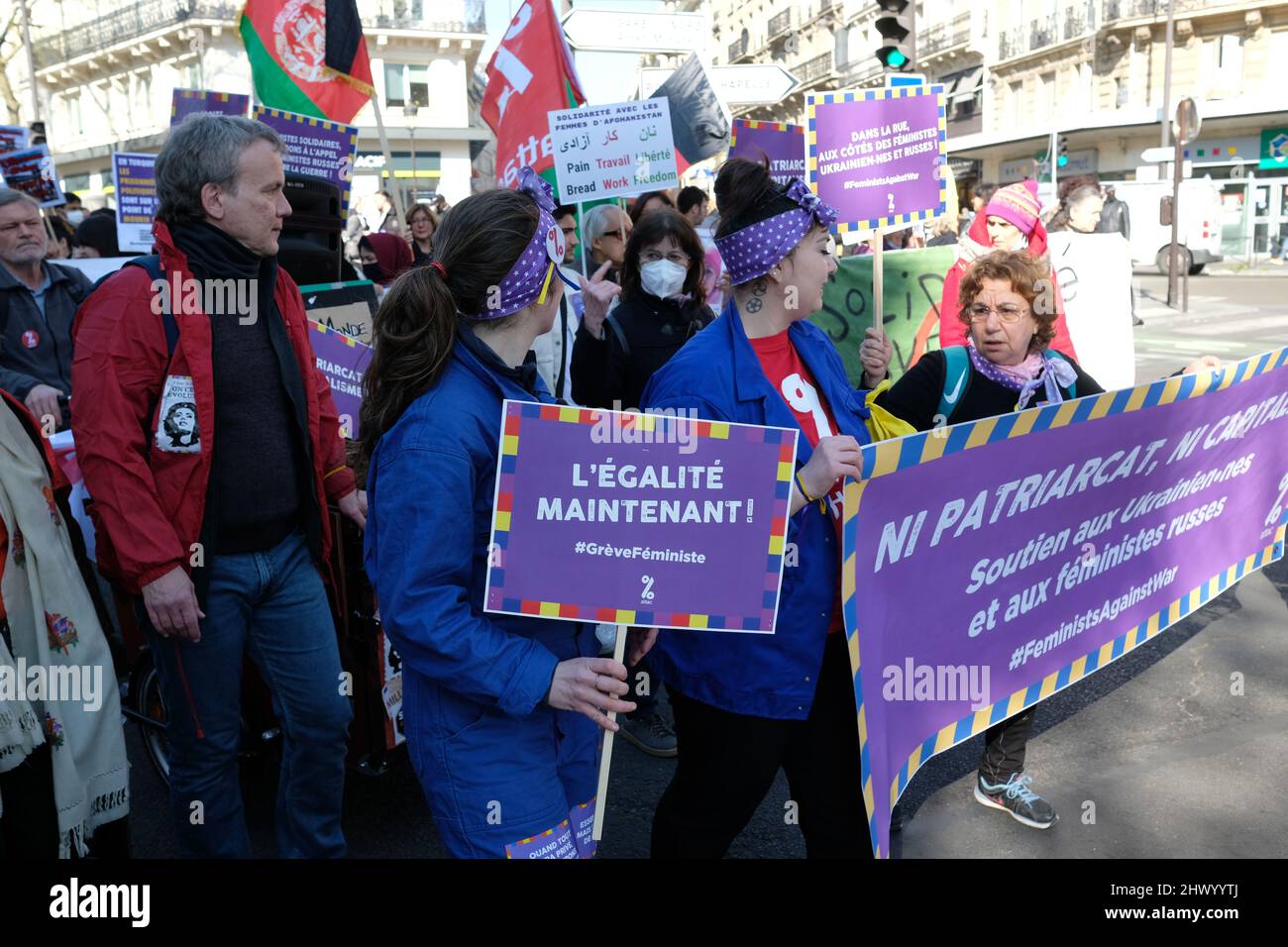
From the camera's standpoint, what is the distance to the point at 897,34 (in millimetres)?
9117

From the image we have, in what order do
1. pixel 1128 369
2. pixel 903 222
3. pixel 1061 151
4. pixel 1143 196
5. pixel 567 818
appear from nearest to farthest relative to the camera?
1. pixel 567 818
2. pixel 903 222
3. pixel 1128 369
4. pixel 1143 196
5. pixel 1061 151

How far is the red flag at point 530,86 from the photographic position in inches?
275

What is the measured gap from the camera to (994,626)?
3.34 m

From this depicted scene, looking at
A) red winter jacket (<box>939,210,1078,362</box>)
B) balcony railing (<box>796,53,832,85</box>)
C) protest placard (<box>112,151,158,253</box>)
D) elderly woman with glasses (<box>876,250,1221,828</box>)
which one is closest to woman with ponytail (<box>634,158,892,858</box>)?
elderly woman with glasses (<box>876,250,1221,828</box>)

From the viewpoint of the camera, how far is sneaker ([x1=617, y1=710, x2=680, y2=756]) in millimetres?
4727

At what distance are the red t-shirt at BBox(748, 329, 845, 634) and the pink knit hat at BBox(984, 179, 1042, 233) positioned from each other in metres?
3.62

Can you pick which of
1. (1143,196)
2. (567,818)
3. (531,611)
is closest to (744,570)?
(531,611)

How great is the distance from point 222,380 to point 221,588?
0.57 meters

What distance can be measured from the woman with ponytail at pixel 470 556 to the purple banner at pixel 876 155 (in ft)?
10.9

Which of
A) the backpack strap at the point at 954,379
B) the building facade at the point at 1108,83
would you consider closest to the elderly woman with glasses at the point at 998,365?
the backpack strap at the point at 954,379

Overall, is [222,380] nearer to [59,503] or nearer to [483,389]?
[59,503]

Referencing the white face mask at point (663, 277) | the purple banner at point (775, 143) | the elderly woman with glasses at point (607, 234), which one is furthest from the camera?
the purple banner at point (775, 143)

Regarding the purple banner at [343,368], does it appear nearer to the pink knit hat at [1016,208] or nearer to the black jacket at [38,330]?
the black jacket at [38,330]

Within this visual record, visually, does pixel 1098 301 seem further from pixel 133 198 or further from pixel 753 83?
pixel 133 198
